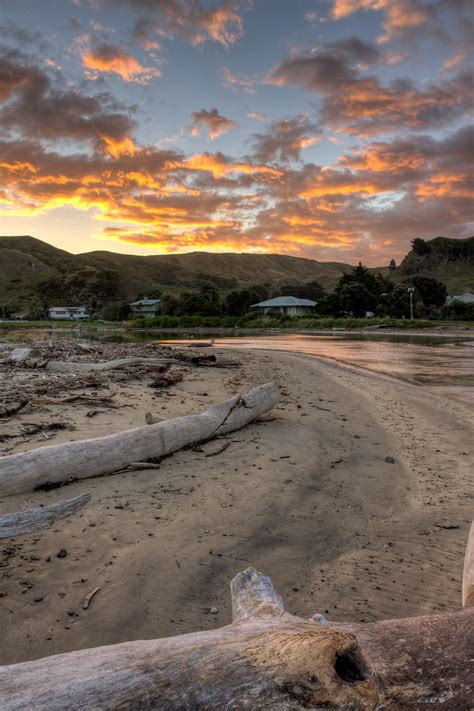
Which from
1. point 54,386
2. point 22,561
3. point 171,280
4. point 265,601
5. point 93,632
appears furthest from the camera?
point 171,280

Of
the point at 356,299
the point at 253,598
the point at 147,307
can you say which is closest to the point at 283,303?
Result: the point at 356,299

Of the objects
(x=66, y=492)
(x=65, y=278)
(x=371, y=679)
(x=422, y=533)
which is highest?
(x=65, y=278)

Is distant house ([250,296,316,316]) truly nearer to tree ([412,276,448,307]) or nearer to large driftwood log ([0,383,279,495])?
tree ([412,276,448,307])

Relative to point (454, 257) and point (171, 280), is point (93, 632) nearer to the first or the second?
point (454, 257)

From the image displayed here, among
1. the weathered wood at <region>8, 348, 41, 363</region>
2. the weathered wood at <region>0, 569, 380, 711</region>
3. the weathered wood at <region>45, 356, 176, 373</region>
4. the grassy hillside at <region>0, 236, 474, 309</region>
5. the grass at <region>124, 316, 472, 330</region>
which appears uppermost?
the grassy hillside at <region>0, 236, 474, 309</region>

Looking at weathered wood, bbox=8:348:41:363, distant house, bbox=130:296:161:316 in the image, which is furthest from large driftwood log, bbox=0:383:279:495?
distant house, bbox=130:296:161:316

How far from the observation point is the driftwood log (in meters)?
1.51

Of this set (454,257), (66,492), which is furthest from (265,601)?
(454,257)

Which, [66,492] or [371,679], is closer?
[371,679]

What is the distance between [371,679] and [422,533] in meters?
3.59

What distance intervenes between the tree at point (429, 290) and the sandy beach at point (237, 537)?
7854 cm

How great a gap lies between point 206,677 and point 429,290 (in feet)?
287

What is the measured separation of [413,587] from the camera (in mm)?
3787

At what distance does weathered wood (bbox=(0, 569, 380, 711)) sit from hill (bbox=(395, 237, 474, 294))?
148656 mm
